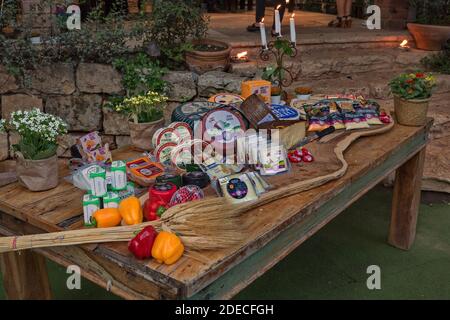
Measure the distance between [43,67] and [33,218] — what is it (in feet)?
8.40

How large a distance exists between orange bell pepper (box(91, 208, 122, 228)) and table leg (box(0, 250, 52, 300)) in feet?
1.54

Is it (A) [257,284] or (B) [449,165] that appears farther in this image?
(B) [449,165]

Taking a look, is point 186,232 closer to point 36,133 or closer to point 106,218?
point 106,218

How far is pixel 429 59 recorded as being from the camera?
5355 mm

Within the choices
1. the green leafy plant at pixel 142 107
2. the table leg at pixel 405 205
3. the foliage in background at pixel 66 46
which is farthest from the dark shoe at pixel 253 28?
the green leafy plant at pixel 142 107

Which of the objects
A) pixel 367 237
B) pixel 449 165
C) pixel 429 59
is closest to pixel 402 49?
pixel 429 59

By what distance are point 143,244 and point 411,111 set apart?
1828mm

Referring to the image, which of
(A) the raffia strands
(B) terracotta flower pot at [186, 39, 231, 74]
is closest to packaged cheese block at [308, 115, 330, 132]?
(A) the raffia strands

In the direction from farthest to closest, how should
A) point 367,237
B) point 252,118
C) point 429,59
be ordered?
point 429,59 < point 367,237 < point 252,118

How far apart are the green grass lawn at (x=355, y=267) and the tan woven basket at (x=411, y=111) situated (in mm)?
863

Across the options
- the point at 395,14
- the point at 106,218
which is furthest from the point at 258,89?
the point at 395,14

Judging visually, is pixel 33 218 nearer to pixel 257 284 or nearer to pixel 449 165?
pixel 257 284
